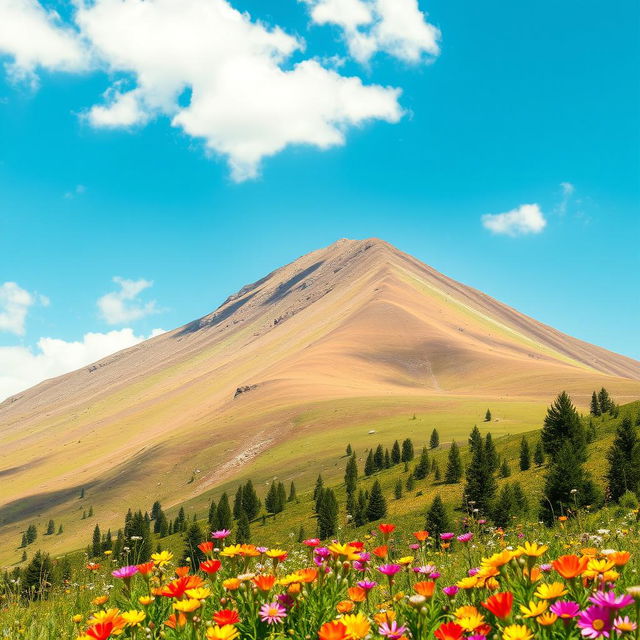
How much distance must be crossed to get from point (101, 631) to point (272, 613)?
890 millimetres

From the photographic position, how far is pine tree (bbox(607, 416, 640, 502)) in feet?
81.3

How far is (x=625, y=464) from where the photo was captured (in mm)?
25906

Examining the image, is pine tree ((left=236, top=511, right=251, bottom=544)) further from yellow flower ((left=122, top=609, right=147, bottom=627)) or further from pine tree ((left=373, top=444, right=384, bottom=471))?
pine tree ((left=373, top=444, right=384, bottom=471))

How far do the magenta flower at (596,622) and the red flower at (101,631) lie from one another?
228 centimetres

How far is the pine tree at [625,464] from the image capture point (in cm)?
2478

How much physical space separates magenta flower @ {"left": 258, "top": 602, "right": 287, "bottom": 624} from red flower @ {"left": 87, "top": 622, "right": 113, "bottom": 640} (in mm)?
797

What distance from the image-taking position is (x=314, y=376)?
17688cm

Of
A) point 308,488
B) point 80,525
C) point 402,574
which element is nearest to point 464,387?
point 308,488

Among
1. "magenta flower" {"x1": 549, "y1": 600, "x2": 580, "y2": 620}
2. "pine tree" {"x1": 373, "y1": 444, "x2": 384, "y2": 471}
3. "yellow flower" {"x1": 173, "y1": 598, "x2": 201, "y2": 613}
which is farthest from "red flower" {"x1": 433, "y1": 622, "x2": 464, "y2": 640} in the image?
"pine tree" {"x1": 373, "y1": 444, "x2": 384, "y2": 471}

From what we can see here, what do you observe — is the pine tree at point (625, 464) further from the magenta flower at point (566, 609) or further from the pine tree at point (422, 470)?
the pine tree at point (422, 470)

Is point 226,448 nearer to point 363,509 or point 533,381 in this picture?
point 363,509

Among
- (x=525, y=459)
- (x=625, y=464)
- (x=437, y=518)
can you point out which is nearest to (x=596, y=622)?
(x=437, y=518)

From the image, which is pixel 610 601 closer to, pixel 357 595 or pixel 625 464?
pixel 357 595

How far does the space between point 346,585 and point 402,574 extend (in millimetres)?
2371
